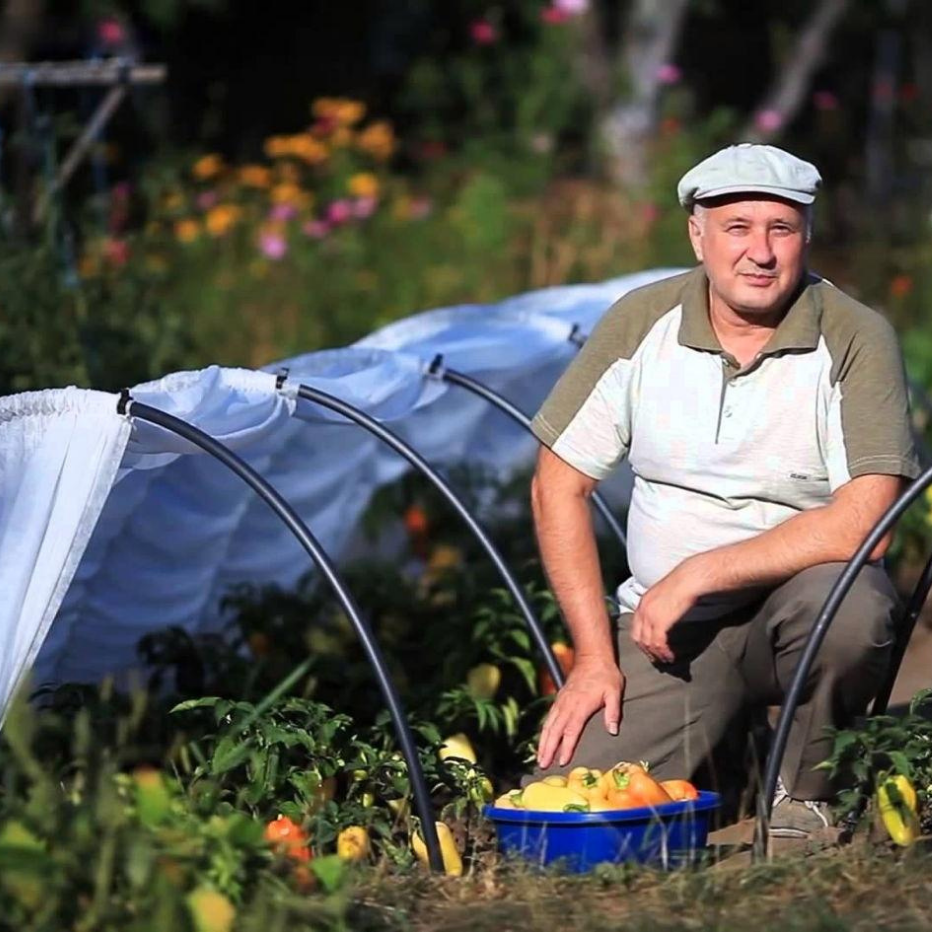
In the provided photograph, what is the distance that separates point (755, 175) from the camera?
12.7 ft

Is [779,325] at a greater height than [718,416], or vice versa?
[779,325]

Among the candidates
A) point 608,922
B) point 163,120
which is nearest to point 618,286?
point 608,922

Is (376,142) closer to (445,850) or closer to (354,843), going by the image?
(445,850)

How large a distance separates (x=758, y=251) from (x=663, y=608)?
71 centimetres

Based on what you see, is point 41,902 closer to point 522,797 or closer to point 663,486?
point 522,797

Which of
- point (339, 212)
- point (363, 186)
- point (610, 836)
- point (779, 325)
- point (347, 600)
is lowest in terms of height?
point (610, 836)

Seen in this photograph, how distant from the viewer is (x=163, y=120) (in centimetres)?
1307

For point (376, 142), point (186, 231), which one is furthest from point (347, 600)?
point (376, 142)

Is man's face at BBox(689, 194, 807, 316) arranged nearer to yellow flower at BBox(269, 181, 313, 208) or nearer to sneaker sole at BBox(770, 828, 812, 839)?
sneaker sole at BBox(770, 828, 812, 839)

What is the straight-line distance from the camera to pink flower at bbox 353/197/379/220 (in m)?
8.76

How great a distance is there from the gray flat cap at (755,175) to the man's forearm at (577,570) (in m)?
0.69

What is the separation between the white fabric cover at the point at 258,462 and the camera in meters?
4.08

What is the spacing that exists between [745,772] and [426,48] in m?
11.3

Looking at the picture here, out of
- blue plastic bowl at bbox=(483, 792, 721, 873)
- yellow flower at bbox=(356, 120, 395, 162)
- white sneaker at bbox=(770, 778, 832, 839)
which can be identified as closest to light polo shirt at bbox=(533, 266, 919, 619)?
white sneaker at bbox=(770, 778, 832, 839)
